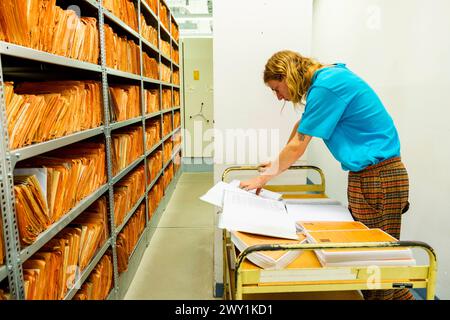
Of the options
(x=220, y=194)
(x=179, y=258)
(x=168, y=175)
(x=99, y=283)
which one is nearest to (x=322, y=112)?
(x=220, y=194)

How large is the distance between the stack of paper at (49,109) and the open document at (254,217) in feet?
2.44

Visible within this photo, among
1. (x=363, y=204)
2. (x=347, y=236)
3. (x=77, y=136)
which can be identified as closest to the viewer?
(x=347, y=236)

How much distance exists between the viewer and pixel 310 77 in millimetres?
1481

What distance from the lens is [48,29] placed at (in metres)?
1.38

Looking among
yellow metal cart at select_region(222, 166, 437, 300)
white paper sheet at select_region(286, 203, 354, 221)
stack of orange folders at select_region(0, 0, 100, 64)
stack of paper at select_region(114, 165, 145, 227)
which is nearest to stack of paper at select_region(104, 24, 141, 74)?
stack of orange folders at select_region(0, 0, 100, 64)

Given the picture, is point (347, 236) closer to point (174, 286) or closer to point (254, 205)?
point (254, 205)

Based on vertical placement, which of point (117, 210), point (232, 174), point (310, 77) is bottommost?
point (117, 210)

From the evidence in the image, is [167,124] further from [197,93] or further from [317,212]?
[317,212]

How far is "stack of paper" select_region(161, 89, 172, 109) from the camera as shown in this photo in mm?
4497

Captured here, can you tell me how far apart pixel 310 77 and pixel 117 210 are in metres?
1.55

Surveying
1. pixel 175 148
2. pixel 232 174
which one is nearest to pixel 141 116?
pixel 232 174

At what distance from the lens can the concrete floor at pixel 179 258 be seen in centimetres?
250

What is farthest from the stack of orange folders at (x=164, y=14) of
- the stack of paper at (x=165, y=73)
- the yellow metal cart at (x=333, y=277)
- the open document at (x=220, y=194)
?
the yellow metal cart at (x=333, y=277)

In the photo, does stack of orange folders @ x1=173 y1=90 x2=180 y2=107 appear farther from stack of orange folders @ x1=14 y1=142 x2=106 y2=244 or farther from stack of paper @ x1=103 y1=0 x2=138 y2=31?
stack of orange folders @ x1=14 y1=142 x2=106 y2=244
